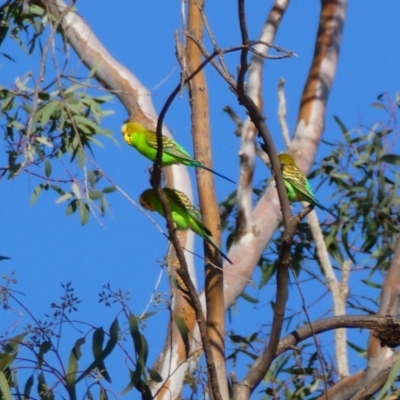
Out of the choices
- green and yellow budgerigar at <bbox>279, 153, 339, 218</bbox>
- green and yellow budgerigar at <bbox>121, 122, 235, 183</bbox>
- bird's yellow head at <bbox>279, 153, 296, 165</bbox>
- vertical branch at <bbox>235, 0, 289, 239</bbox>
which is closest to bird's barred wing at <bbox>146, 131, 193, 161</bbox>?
green and yellow budgerigar at <bbox>121, 122, 235, 183</bbox>

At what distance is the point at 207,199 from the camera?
3.11 meters

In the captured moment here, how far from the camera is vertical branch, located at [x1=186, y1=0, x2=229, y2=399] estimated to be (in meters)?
2.91

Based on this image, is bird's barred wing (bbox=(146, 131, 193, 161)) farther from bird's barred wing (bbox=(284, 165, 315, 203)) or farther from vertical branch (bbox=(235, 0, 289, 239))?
vertical branch (bbox=(235, 0, 289, 239))

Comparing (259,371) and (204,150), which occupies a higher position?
(204,150)

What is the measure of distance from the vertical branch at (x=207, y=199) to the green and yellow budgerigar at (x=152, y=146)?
0.07 metres

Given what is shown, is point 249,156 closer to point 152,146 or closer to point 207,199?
point 152,146

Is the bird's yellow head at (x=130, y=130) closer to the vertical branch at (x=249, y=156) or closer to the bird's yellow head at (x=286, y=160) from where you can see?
the bird's yellow head at (x=286, y=160)

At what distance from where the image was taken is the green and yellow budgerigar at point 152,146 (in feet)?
10.5

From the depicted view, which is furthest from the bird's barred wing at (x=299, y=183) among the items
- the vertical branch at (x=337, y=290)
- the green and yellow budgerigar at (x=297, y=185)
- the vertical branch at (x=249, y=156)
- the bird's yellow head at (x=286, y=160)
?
the vertical branch at (x=337, y=290)

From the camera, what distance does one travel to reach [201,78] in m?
3.27

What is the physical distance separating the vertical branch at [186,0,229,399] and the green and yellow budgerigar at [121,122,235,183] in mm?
65

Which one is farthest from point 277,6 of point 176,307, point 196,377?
point 196,377

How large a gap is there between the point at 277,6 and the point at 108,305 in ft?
8.96

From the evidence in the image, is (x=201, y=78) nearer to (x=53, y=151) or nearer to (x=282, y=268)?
(x=282, y=268)
